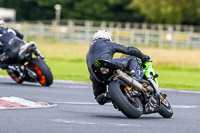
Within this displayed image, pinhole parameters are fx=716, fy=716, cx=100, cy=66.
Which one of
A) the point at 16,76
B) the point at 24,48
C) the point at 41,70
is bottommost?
the point at 16,76

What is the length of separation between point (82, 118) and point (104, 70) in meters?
0.87

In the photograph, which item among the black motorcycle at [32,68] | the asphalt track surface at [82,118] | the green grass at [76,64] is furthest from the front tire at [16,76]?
the green grass at [76,64]

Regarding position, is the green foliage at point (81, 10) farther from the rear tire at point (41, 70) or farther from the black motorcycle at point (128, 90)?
the black motorcycle at point (128, 90)

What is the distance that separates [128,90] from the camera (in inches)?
437

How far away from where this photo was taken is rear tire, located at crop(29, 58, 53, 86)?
1750 centimetres

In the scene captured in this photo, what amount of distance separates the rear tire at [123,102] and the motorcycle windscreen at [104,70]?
271mm

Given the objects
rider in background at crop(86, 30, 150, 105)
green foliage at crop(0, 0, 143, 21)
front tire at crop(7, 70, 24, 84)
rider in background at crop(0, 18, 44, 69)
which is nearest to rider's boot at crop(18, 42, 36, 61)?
rider in background at crop(0, 18, 44, 69)

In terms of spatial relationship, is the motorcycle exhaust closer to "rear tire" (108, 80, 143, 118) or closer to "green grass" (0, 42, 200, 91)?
"rear tire" (108, 80, 143, 118)

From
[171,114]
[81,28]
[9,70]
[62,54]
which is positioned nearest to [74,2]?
[81,28]

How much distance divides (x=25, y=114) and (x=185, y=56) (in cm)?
3500

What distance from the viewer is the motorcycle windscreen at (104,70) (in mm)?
11258

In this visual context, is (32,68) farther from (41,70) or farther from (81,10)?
(81,10)

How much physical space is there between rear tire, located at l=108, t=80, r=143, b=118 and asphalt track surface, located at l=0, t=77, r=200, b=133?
0.41 ft

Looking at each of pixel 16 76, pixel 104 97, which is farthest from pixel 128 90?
pixel 16 76
